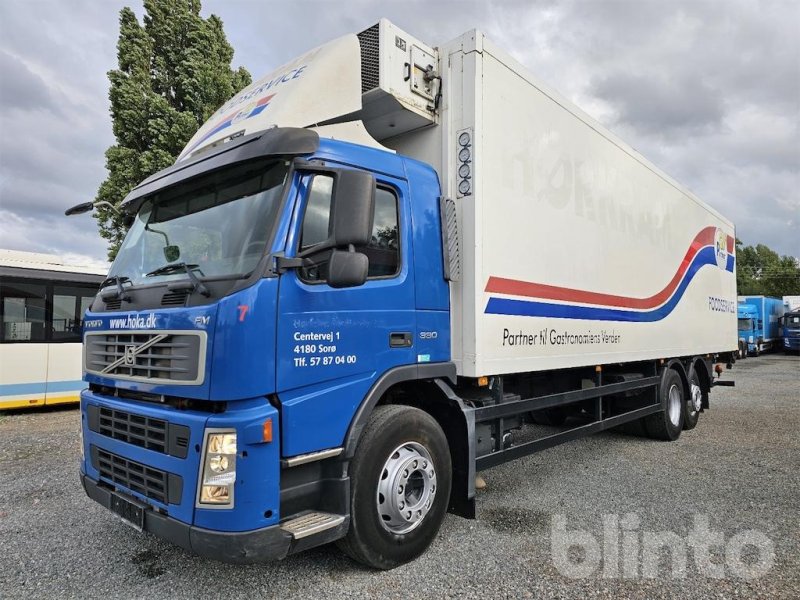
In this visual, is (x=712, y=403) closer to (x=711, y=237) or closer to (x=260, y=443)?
(x=711, y=237)

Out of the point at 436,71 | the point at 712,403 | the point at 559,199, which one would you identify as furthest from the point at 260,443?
the point at 712,403

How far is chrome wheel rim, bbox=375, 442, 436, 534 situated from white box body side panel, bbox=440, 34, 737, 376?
2.43 feet

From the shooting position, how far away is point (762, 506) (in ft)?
15.4

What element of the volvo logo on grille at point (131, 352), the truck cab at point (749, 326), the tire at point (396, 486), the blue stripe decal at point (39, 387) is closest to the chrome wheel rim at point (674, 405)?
the tire at point (396, 486)

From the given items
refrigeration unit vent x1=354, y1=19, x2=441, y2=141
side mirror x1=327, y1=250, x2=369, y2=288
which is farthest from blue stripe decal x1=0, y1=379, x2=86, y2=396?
side mirror x1=327, y1=250, x2=369, y2=288

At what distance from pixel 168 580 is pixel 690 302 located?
24.7 feet

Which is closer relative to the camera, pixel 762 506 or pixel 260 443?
pixel 260 443

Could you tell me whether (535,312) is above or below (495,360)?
above

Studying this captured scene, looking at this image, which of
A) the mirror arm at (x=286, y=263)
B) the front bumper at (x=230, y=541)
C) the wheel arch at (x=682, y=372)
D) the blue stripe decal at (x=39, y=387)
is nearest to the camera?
the front bumper at (x=230, y=541)

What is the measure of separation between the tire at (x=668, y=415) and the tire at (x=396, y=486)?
465 cm

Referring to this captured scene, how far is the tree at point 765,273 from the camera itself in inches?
2105

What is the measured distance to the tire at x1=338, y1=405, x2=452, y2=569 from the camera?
3.18m

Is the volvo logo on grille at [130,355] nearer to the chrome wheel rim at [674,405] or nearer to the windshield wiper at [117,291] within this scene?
the windshield wiper at [117,291]

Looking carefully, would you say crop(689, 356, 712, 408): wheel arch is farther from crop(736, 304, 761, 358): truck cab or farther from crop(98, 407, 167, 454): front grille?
crop(736, 304, 761, 358): truck cab
